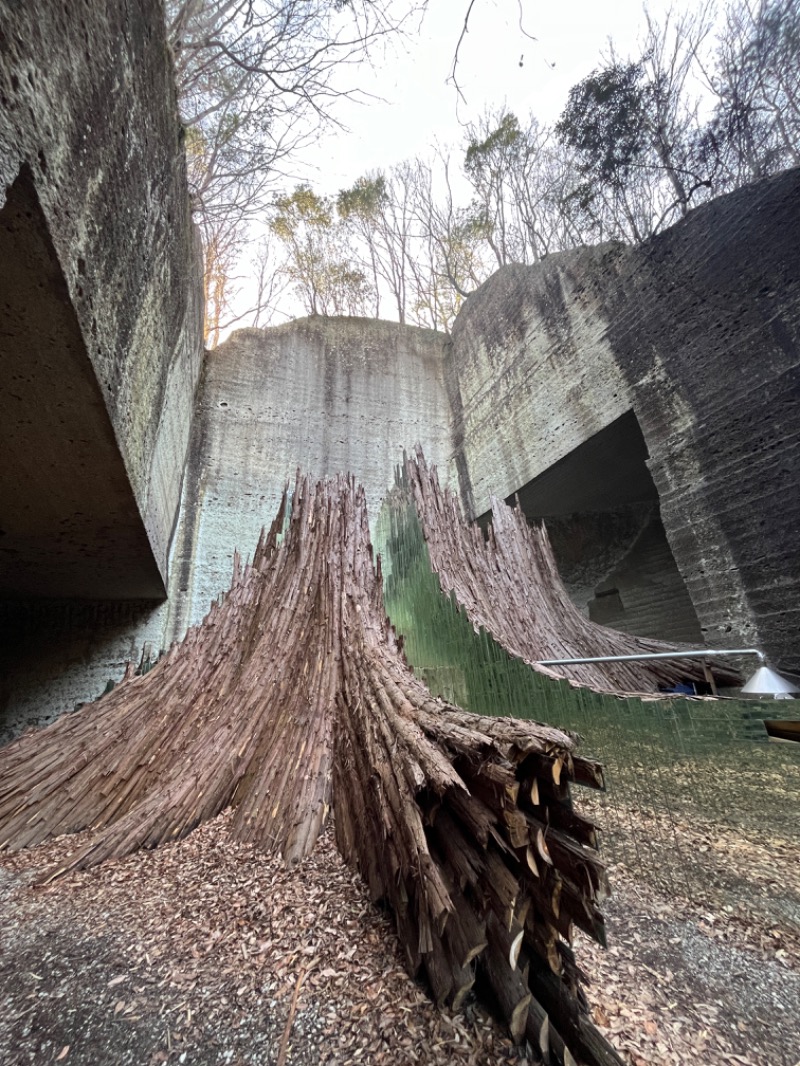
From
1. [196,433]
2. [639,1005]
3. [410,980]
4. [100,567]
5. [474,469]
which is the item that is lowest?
[639,1005]

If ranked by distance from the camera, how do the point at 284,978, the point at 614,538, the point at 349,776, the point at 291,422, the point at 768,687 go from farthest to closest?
1. the point at 291,422
2. the point at 614,538
3. the point at 768,687
4. the point at 349,776
5. the point at 284,978

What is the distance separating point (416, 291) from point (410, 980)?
420 inches

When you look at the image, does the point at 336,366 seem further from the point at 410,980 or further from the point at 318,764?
the point at 410,980

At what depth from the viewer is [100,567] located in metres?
3.79

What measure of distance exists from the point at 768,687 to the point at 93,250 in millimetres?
2939

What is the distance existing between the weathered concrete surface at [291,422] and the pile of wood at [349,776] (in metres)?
2.83

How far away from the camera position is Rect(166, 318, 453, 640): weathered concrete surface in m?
5.49

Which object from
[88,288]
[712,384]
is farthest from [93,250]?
→ [712,384]

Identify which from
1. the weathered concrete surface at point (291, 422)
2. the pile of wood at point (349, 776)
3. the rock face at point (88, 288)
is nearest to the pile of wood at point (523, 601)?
the pile of wood at point (349, 776)

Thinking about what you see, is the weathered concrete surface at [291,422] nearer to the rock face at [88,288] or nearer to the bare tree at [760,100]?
the rock face at [88,288]

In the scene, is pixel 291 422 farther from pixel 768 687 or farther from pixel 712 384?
pixel 768 687

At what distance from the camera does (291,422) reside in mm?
6312

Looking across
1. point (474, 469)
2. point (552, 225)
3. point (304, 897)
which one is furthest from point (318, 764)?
point (552, 225)

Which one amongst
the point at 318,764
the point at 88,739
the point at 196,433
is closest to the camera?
the point at 318,764
